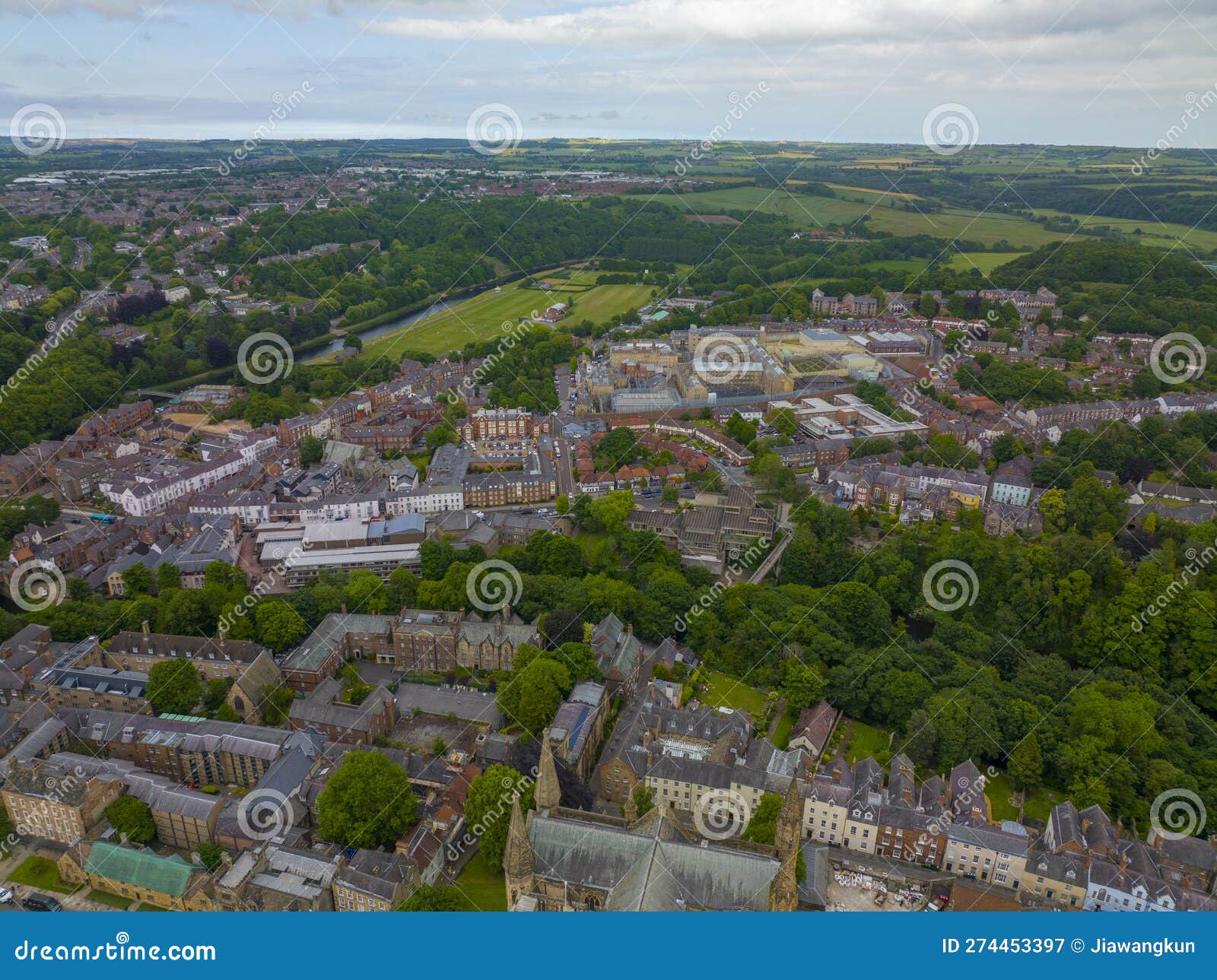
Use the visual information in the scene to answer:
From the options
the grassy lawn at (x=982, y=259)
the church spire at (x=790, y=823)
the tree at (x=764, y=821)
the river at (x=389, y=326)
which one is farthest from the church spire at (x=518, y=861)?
the grassy lawn at (x=982, y=259)

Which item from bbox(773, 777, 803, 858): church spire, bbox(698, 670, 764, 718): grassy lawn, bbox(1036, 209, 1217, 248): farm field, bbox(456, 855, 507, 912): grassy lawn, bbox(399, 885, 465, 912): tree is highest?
bbox(1036, 209, 1217, 248): farm field

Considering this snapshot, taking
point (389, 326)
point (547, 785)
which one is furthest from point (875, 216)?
point (547, 785)

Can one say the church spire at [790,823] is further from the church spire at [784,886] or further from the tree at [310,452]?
the tree at [310,452]

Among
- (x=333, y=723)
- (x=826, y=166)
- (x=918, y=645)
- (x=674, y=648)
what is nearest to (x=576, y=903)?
(x=333, y=723)

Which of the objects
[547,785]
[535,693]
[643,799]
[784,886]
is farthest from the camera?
[535,693]

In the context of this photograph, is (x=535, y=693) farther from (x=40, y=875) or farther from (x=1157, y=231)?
(x=1157, y=231)

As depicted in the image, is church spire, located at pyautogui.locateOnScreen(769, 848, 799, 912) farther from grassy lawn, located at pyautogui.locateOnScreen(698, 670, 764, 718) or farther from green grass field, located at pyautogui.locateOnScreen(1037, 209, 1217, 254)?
green grass field, located at pyautogui.locateOnScreen(1037, 209, 1217, 254)

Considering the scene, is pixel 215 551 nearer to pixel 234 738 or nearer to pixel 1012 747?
pixel 234 738

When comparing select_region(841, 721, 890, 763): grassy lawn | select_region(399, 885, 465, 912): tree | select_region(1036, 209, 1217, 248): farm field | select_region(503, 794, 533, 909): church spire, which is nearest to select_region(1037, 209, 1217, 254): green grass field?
select_region(1036, 209, 1217, 248): farm field
